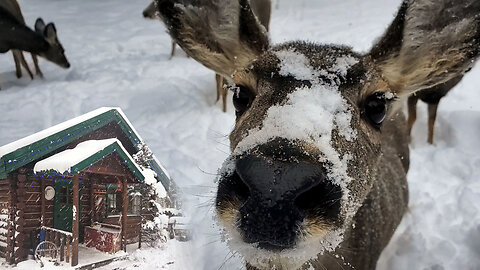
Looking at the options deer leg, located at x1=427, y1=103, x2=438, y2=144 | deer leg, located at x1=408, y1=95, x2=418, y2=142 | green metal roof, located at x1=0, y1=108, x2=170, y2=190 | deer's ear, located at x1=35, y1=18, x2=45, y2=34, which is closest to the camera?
green metal roof, located at x1=0, y1=108, x2=170, y2=190

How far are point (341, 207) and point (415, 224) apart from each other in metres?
2.71

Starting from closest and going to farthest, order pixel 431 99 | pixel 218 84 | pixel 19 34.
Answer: pixel 19 34 → pixel 218 84 → pixel 431 99

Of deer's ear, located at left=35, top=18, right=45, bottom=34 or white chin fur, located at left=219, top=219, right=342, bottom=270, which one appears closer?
white chin fur, located at left=219, top=219, right=342, bottom=270

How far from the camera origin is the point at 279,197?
1.61m

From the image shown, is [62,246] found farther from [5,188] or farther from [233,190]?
[233,190]

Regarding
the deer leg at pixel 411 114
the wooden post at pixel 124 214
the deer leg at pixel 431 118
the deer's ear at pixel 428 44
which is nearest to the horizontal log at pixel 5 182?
the wooden post at pixel 124 214

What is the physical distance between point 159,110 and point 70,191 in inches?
25.3

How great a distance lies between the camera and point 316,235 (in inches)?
67.9

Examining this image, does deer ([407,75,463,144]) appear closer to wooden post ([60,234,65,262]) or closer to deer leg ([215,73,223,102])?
deer leg ([215,73,223,102])

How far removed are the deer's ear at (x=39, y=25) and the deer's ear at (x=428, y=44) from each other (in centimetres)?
173

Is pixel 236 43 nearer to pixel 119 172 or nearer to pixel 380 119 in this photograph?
pixel 380 119

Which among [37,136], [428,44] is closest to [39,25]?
[37,136]

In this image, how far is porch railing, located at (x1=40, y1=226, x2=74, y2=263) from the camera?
1.46m

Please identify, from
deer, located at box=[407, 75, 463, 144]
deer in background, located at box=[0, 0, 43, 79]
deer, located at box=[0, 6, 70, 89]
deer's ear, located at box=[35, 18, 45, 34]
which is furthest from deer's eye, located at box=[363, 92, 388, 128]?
deer, located at box=[407, 75, 463, 144]
